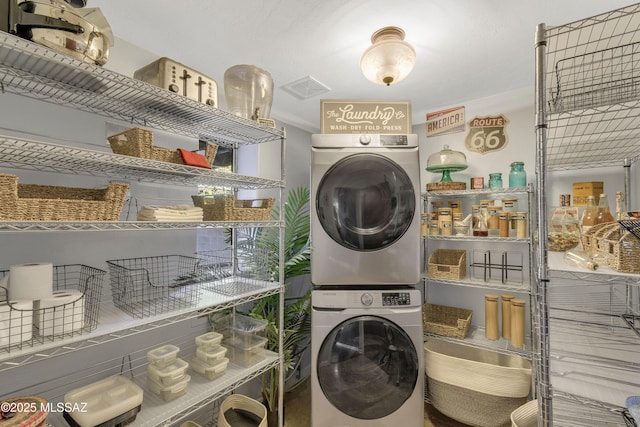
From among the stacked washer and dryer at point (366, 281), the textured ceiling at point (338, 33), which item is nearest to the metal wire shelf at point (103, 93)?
the textured ceiling at point (338, 33)

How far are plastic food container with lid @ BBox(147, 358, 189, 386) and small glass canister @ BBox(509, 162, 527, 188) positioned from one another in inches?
97.2

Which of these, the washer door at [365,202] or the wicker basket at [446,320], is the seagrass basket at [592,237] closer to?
the washer door at [365,202]

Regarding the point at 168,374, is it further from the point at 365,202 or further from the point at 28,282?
the point at 365,202

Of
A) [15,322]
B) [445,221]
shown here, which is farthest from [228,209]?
[445,221]

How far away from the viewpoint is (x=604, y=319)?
1722 mm

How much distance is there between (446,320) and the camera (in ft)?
8.22

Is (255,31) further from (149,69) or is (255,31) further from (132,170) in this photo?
(132,170)

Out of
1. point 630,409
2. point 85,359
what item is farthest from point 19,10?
point 630,409

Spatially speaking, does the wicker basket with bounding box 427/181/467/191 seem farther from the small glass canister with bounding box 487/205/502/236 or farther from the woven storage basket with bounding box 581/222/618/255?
the woven storage basket with bounding box 581/222/618/255

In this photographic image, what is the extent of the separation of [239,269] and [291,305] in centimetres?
50

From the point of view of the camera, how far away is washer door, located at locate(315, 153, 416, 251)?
1.70m

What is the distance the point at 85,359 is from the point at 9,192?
0.97 meters

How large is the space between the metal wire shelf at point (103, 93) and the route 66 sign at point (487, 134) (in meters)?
1.84

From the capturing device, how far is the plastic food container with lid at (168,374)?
4.45 ft
